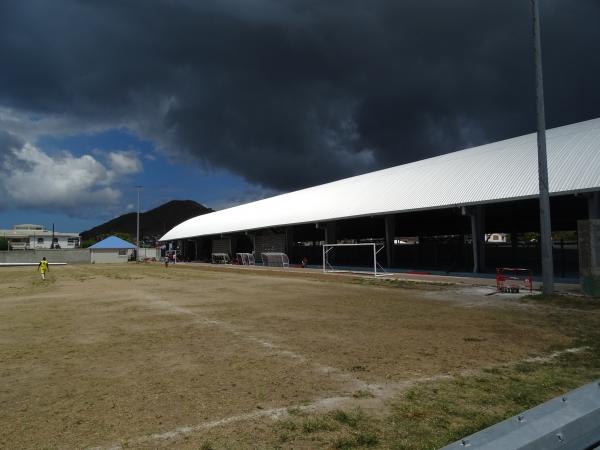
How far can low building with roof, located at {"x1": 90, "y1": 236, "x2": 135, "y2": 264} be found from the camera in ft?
300

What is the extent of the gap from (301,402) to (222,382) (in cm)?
153

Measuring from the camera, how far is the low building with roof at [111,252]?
91562mm

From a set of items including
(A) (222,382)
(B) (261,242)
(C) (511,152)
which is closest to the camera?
(A) (222,382)

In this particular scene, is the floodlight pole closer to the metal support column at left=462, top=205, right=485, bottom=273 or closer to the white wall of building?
the metal support column at left=462, top=205, right=485, bottom=273

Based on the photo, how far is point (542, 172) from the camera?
17484 mm

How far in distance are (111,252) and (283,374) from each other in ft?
309

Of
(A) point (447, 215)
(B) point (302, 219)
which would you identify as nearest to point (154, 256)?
(B) point (302, 219)

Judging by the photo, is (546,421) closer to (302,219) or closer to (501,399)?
(501,399)

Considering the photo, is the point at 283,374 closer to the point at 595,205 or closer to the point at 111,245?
the point at 595,205

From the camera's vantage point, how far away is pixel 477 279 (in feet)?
82.1

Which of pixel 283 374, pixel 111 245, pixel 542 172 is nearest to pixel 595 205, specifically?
pixel 542 172

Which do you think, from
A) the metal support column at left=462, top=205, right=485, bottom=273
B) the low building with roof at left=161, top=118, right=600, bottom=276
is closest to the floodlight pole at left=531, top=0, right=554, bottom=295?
the low building with roof at left=161, top=118, right=600, bottom=276

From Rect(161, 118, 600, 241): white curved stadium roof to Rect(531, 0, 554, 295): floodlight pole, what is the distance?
5281mm

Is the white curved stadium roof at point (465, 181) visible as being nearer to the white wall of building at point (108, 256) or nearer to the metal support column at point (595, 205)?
the metal support column at point (595, 205)
